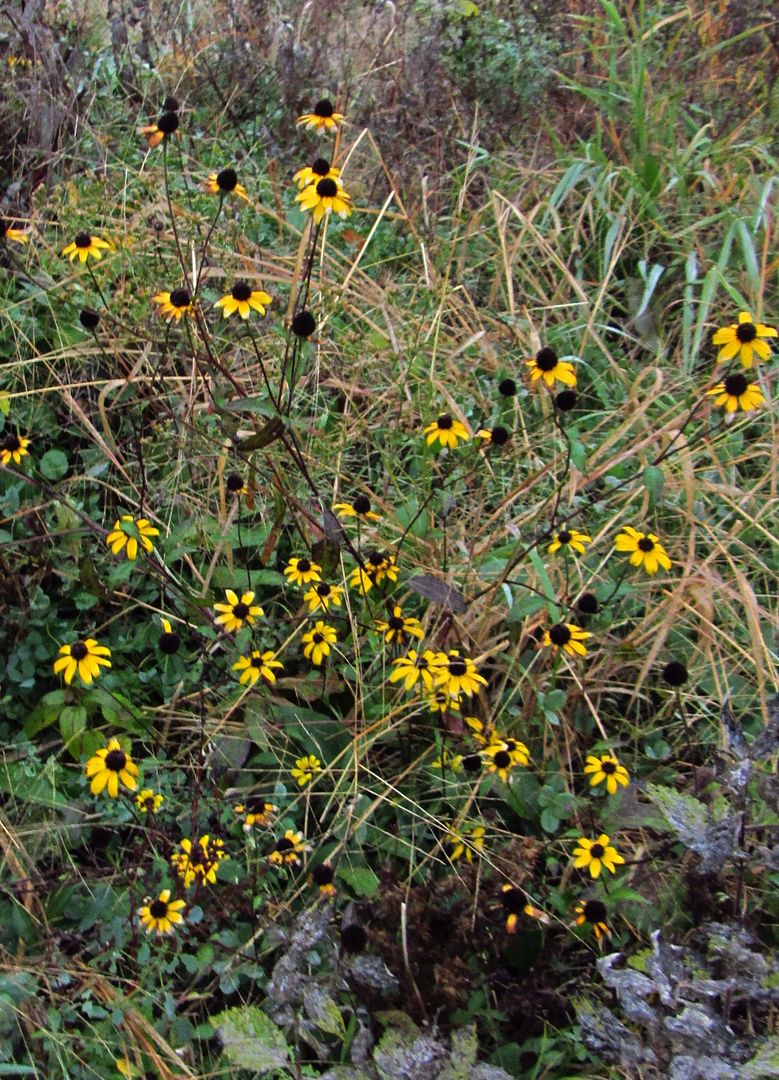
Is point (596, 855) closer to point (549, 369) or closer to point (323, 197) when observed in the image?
point (549, 369)

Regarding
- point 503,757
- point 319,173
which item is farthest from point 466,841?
point 319,173

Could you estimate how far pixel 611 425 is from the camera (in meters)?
2.69

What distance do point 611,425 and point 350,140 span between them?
4.92 ft

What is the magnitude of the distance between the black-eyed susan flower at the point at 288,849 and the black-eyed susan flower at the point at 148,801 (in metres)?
0.21

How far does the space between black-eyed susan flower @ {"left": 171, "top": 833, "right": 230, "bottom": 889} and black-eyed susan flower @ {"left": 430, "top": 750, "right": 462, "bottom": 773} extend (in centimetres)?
39

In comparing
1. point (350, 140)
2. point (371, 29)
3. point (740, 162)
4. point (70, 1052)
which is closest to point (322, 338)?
point (350, 140)

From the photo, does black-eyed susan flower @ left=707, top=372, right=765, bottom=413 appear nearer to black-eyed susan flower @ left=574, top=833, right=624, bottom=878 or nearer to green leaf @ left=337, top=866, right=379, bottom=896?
black-eyed susan flower @ left=574, top=833, right=624, bottom=878

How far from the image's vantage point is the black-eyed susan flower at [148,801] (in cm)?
176

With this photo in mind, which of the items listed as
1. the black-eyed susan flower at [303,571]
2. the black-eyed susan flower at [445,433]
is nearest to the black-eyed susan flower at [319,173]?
the black-eyed susan flower at [445,433]

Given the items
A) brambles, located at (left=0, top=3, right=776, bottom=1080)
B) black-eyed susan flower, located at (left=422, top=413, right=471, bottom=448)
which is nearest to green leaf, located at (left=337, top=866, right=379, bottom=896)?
brambles, located at (left=0, top=3, right=776, bottom=1080)

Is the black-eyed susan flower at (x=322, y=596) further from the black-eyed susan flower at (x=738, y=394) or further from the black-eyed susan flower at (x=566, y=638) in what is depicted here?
the black-eyed susan flower at (x=738, y=394)

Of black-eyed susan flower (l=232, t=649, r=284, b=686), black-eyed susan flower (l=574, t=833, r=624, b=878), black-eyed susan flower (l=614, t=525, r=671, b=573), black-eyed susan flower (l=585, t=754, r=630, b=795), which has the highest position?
black-eyed susan flower (l=614, t=525, r=671, b=573)

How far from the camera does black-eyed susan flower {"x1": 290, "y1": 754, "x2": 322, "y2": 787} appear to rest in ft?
6.11

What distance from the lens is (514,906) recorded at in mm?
1581
